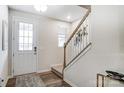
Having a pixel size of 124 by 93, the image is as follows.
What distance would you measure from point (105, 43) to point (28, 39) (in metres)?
2.92

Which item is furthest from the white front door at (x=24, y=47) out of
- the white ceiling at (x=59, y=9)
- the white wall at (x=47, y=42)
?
the white ceiling at (x=59, y=9)

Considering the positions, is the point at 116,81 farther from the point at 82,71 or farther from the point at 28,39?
the point at 28,39

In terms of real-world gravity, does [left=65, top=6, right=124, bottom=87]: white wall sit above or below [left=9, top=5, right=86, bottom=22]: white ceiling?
below

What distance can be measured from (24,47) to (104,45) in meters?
2.93

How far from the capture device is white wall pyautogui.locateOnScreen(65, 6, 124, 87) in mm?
1572

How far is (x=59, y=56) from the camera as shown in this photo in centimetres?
473

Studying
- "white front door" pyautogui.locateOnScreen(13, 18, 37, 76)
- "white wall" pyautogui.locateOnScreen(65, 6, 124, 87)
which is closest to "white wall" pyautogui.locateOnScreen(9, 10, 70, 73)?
"white front door" pyautogui.locateOnScreen(13, 18, 37, 76)

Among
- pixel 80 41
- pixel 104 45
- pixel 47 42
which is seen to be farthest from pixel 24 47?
pixel 104 45

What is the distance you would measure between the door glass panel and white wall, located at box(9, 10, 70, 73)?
0.32m

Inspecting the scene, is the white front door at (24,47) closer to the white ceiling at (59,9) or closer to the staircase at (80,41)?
the white ceiling at (59,9)

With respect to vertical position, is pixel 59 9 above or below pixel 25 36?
above

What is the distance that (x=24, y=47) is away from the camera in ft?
12.3

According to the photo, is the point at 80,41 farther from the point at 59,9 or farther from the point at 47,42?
the point at 47,42

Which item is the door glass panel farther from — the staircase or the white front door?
the staircase
